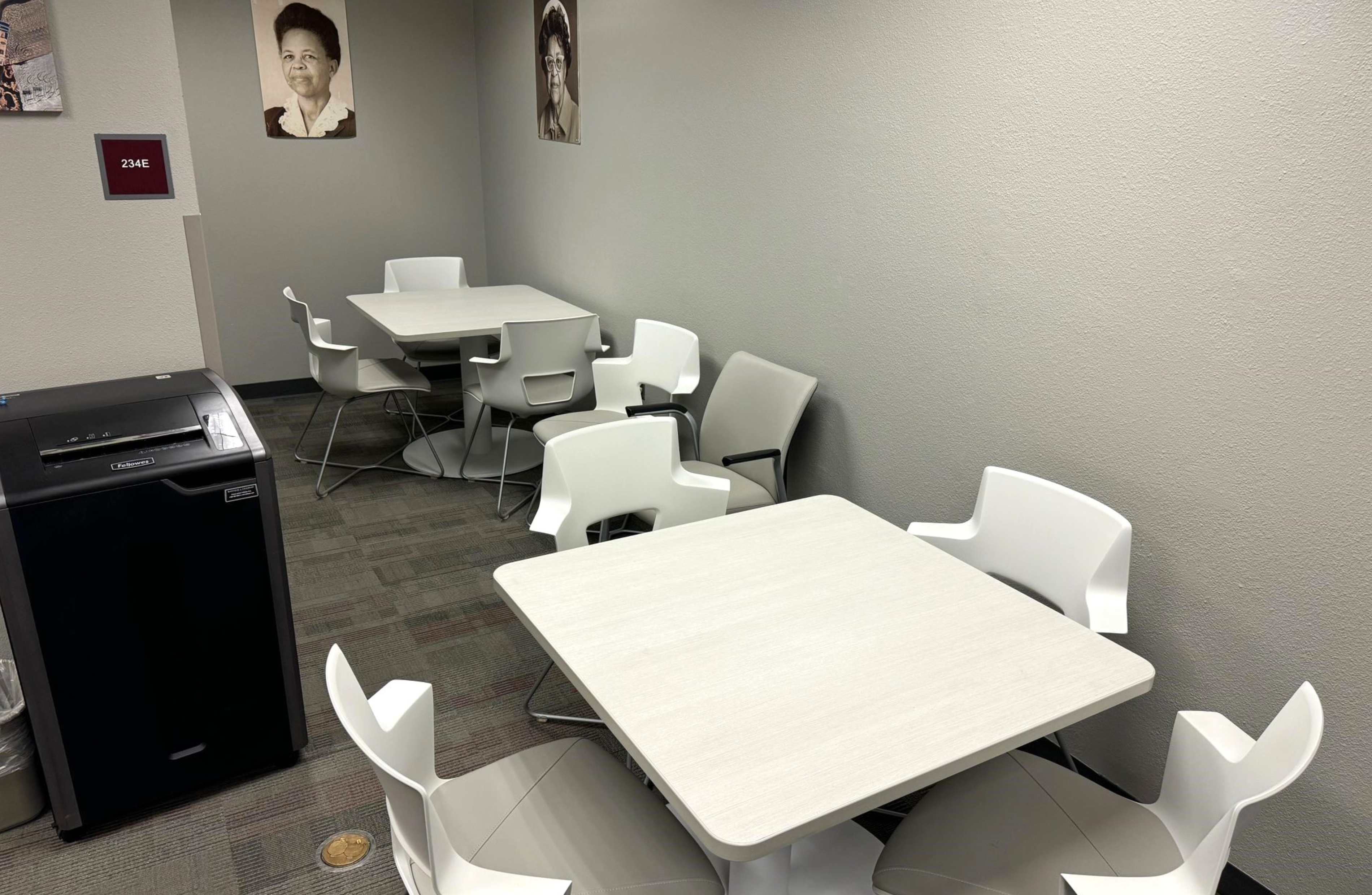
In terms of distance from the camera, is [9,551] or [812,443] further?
[812,443]

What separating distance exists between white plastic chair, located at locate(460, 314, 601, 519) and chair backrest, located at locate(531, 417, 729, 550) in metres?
1.53

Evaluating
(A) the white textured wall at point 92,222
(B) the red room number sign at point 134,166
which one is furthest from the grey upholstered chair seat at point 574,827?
(B) the red room number sign at point 134,166

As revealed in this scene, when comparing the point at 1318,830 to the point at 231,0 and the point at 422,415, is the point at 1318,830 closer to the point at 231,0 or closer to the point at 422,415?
the point at 422,415

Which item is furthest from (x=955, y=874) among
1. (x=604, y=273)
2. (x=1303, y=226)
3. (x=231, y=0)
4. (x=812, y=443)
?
(x=231, y=0)

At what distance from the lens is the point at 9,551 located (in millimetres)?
1992

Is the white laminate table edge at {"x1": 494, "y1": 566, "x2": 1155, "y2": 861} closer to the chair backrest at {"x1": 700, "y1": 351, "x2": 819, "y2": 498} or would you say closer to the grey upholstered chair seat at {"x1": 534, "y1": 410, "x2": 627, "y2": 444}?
the chair backrest at {"x1": 700, "y1": 351, "x2": 819, "y2": 498}

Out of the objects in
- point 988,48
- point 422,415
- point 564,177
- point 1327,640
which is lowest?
point 422,415

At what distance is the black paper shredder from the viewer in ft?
6.74

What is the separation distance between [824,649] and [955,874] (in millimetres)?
442

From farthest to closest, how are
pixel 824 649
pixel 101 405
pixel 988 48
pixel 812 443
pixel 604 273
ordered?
pixel 604 273 → pixel 812 443 → pixel 988 48 → pixel 101 405 → pixel 824 649

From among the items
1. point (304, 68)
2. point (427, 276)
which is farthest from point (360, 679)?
point (304, 68)

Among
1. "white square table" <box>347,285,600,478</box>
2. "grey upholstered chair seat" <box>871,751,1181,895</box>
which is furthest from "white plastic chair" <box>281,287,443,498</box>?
"grey upholstered chair seat" <box>871,751,1181,895</box>

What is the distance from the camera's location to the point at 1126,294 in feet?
7.41

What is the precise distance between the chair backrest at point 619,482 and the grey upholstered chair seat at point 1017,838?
109 centimetres
